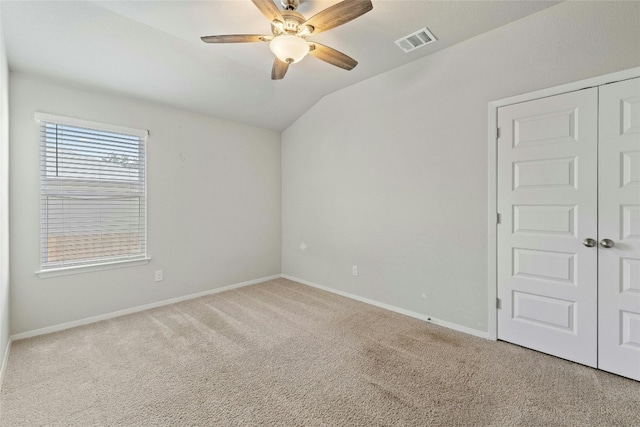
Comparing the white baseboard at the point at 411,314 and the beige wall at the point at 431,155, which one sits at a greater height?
the beige wall at the point at 431,155

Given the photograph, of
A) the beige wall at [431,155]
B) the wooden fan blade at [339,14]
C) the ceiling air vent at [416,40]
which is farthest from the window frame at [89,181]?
the ceiling air vent at [416,40]

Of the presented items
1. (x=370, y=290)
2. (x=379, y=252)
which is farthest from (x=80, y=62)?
(x=370, y=290)

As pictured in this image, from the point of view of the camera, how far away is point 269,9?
1.70 meters

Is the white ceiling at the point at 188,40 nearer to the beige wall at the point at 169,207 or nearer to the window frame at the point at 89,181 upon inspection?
the beige wall at the point at 169,207

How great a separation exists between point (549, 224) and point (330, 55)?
219 cm

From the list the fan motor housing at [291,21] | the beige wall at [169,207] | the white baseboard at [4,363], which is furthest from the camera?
the beige wall at [169,207]

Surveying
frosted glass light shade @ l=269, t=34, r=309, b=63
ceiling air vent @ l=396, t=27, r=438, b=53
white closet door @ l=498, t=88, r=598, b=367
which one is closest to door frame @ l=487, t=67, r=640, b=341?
white closet door @ l=498, t=88, r=598, b=367

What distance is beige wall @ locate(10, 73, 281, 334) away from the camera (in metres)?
→ 2.63

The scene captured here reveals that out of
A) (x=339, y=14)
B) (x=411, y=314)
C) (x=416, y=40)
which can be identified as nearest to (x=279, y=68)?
(x=339, y=14)

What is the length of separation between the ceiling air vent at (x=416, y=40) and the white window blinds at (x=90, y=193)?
115 inches

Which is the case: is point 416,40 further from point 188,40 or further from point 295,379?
point 295,379

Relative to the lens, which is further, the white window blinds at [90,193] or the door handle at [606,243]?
the white window blinds at [90,193]

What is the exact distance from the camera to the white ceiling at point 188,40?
2.15 m

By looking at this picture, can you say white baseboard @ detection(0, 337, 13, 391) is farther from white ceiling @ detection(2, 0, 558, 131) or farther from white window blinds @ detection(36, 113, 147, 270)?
white ceiling @ detection(2, 0, 558, 131)
